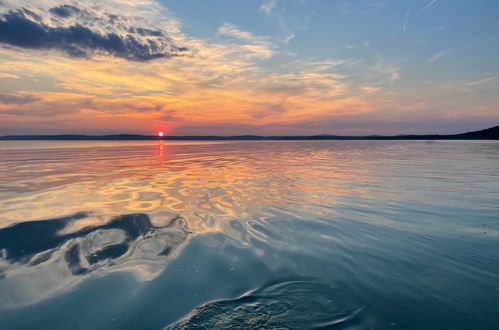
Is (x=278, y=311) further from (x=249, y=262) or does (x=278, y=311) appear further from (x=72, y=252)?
(x=72, y=252)

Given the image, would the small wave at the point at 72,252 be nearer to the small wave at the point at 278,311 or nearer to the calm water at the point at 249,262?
the calm water at the point at 249,262

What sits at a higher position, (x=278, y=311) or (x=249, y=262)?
(x=278, y=311)

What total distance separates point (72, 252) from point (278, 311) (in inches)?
196

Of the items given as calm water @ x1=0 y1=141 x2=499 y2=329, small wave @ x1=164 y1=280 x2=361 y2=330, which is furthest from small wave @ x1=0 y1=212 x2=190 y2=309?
small wave @ x1=164 y1=280 x2=361 y2=330

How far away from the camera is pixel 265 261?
19.5 feet

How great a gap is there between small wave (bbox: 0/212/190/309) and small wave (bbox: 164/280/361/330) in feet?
5.70

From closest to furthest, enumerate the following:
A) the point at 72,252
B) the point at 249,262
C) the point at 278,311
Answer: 1. the point at 278,311
2. the point at 249,262
3. the point at 72,252

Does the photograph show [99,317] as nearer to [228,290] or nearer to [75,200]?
[228,290]

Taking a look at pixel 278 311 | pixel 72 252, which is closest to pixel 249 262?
pixel 278 311

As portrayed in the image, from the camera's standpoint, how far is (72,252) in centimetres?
633

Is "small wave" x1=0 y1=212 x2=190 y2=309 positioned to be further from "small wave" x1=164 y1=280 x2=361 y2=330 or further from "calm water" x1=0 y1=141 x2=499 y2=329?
"small wave" x1=164 y1=280 x2=361 y2=330

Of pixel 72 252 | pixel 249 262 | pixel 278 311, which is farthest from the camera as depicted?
pixel 72 252

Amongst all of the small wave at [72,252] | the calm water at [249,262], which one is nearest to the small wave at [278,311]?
the calm water at [249,262]

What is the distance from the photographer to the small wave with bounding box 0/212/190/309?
197 inches
